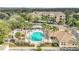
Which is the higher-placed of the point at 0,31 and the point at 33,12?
the point at 33,12

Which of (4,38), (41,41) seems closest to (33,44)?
(41,41)

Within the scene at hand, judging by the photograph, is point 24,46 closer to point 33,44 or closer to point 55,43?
point 33,44

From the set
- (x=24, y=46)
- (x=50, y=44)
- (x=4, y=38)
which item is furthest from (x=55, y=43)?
(x=4, y=38)

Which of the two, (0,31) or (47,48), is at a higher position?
(0,31)

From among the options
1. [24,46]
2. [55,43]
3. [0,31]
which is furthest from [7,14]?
[55,43]

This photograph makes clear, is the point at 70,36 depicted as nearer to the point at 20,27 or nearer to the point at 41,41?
the point at 41,41

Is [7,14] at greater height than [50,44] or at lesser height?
greater

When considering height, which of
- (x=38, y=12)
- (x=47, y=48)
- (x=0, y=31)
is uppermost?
(x=38, y=12)

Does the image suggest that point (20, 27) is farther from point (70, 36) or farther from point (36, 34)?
point (70, 36)
